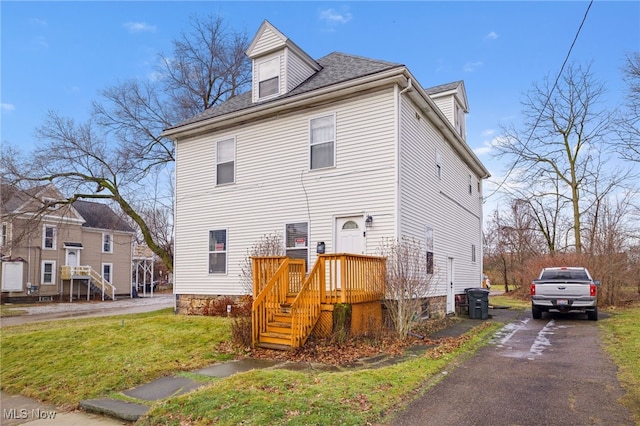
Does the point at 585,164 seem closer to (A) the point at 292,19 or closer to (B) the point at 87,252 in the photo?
(A) the point at 292,19

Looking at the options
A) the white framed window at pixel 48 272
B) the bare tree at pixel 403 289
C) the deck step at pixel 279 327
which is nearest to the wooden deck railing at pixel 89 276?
the white framed window at pixel 48 272

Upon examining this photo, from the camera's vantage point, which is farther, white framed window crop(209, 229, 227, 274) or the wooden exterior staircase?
white framed window crop(209, 229, 227, 274)

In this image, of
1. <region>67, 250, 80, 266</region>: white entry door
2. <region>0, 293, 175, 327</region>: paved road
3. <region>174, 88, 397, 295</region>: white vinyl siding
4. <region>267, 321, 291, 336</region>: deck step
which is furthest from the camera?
<region>67, 250, 80, 266</region>: white entry door

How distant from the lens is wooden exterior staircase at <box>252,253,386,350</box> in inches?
327

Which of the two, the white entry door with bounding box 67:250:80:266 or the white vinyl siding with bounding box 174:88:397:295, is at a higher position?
the white vinyl siding with bounding box 174:88:397:295

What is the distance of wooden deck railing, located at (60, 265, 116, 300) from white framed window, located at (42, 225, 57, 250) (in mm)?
1701

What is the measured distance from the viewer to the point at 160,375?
23.0 ft

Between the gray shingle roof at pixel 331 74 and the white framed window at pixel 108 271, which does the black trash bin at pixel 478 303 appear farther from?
the white framed window at pixel 108 271

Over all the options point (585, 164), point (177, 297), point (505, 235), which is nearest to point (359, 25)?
point (177, 297)

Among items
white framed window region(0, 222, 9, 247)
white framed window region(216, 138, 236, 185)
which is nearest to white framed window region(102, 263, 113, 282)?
white framed window region(0, 222, 9, 247)

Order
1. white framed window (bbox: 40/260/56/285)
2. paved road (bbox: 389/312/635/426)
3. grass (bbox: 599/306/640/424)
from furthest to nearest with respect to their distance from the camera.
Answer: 1. white framed window (bbox: 40/260/56/285)
2. grass (bbox: 599/306/640/424)
3. paved road (bbox: 389/312/635/426)

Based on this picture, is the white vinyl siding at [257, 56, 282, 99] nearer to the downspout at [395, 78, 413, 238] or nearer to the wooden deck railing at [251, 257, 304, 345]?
the downspout at [395, 78, 413, 238]

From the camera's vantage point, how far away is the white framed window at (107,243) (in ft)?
113
